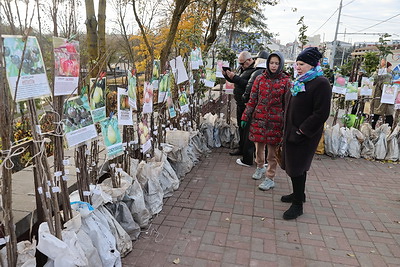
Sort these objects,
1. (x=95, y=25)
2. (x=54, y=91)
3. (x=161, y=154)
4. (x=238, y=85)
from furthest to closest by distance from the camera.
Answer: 1. (x=95, y=25)
2. (x=238, y=85)
3. (x=161, y=154)
4. (x=54, y=91)

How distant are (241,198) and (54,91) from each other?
255cm

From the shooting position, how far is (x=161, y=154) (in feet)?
11.8

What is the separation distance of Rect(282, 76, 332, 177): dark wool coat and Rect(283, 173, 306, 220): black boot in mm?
122

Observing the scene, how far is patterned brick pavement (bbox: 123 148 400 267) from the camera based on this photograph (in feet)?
8.34

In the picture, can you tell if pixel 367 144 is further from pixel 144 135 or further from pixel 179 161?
pixel 144 135

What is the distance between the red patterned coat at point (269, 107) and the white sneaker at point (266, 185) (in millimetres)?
548

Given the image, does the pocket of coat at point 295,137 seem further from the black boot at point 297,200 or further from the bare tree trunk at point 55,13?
the bare tree trunk at point 55,13

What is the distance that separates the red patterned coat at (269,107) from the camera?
11.8 ft

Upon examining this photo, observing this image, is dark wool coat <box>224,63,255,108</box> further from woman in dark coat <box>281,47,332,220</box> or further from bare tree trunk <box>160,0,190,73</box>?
bare tree trunk <box>160,0,190,73</box>

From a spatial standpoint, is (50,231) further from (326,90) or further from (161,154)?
(326,90)

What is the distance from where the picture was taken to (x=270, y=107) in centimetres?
365

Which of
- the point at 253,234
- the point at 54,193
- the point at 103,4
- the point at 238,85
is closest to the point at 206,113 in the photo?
the point at 238,85

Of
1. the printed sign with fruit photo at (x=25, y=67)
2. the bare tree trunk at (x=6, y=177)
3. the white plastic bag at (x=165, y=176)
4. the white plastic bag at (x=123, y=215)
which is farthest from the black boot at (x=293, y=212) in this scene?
the printed sign with fruit photo at (x=25, y=67)

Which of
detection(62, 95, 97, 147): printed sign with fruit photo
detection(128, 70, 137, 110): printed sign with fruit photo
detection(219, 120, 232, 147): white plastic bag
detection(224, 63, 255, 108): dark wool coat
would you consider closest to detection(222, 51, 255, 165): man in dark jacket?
detection(224, 63, 255, 108): dark wool coat
